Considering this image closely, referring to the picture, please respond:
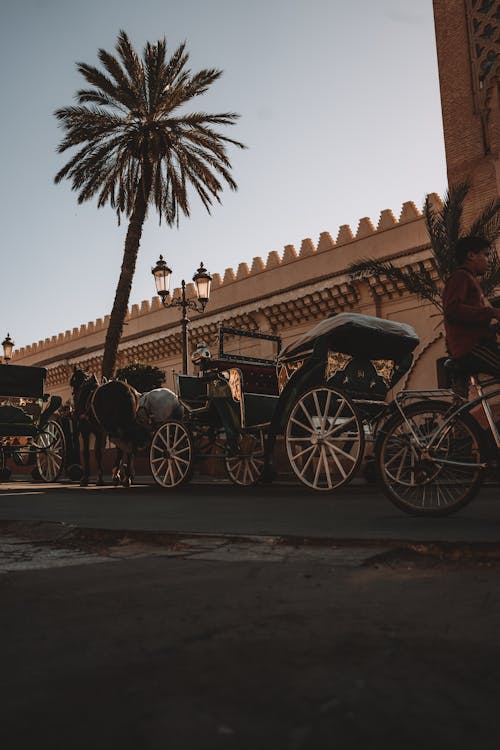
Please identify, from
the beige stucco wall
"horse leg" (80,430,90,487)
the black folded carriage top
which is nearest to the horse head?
"horse leg" (80,430,90,487)

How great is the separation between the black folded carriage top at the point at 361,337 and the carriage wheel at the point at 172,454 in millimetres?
2278

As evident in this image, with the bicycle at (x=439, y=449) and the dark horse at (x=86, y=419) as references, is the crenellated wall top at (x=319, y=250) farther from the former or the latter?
the bicycle at (x=439, y=449)

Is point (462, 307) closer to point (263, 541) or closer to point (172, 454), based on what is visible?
point (263, 541)

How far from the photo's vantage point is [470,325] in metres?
4.16

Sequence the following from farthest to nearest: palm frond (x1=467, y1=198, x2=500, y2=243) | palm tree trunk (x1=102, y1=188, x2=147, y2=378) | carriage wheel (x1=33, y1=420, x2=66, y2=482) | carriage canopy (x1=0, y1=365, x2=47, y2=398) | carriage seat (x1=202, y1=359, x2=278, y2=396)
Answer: palm tree trunk (x1=102, y1=188, x2=147, y2=378) → palm frond (x1=467, y1=198, x2=500, y2=243) → carriage canopy (x1=0, y1=365, x2=47, y2=398) → carriage wheel (x1=33, y1=420, x2=66, y2=482) → carriage seat (x1=202, y1=359, x2=278, y2=396)

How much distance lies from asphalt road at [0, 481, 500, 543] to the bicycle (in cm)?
14

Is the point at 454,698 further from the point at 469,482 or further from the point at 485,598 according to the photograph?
the point at 469,482

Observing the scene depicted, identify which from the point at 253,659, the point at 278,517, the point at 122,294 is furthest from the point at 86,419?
the point at 122,294

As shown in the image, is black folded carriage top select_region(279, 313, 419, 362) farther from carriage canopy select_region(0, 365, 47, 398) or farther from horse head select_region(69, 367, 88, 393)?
carriage canopy select_region(0, 365, 47, 398)

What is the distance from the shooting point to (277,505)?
5.59 metres

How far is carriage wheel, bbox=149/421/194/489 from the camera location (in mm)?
8714

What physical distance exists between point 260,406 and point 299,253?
19.1m

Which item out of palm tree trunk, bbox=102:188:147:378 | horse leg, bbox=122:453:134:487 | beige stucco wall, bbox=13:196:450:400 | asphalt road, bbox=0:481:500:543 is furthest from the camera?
beige stucco wall, bbox=13:196:450:400

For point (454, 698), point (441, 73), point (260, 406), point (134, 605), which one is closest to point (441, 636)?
point (454, 698)
